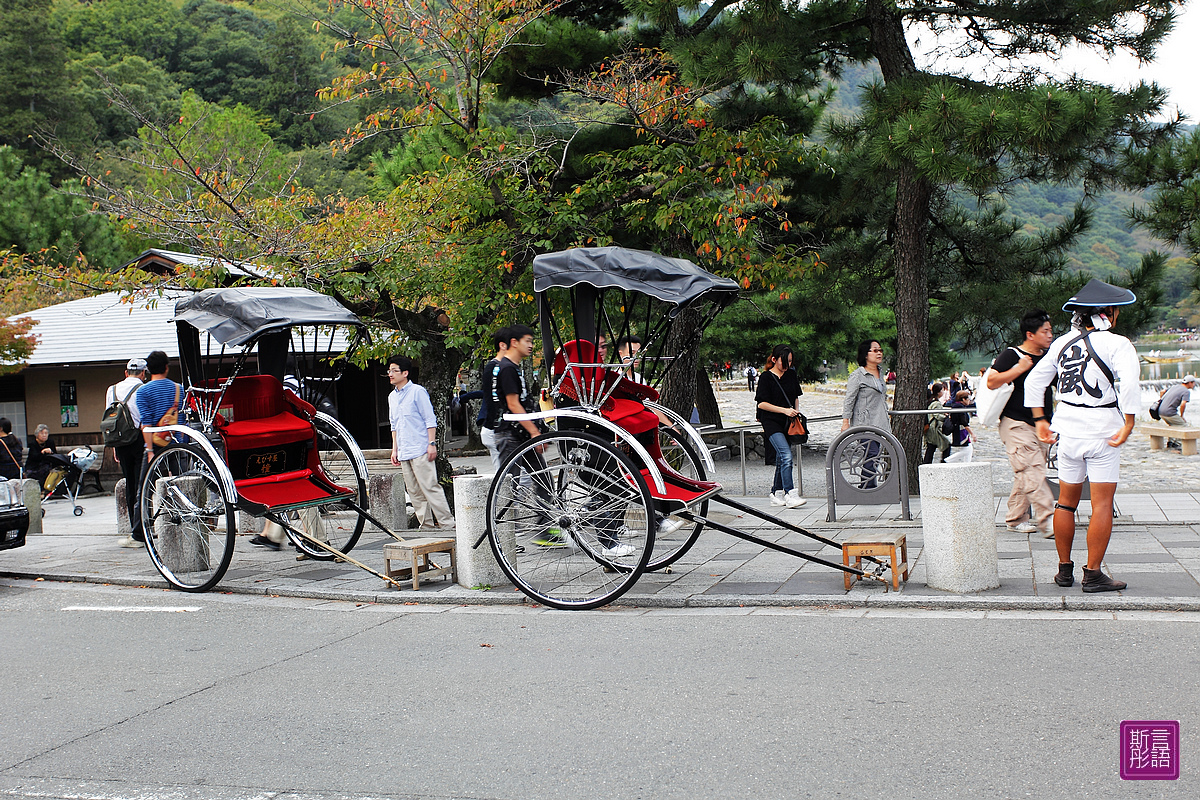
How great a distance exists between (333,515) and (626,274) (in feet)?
19.5

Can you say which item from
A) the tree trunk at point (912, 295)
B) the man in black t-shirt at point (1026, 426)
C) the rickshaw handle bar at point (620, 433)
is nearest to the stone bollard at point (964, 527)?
the rickshaw handle bar at point (620, 433)

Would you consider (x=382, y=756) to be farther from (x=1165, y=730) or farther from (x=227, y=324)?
(x=227, y=324)

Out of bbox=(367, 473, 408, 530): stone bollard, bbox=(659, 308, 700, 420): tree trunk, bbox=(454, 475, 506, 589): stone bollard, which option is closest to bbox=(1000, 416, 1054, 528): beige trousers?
bbox=(454, 475, 506, 589): stone bollard

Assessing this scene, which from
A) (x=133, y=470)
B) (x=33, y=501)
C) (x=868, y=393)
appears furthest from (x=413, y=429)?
(x=33, y=501)

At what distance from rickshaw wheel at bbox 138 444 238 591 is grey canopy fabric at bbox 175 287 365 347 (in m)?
0.99

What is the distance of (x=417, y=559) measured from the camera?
7348 millimetres

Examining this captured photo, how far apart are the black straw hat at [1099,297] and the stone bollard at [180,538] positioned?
688 centimetres

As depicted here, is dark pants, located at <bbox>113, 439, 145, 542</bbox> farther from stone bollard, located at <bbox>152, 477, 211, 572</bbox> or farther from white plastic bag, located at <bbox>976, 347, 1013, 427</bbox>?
white plastic bag, located at <bbox>976, 347, 1013, 427</bbox>

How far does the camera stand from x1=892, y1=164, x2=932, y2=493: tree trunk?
12.5 metres

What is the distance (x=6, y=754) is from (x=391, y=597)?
3183mm

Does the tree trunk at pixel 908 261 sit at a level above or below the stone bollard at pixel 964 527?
above

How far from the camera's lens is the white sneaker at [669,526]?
738 cm

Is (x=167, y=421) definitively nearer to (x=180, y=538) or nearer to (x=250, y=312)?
(x=180, y=538)

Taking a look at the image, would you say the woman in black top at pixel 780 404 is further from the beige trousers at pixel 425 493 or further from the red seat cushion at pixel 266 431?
the red seat cushion at pixel 266 431
